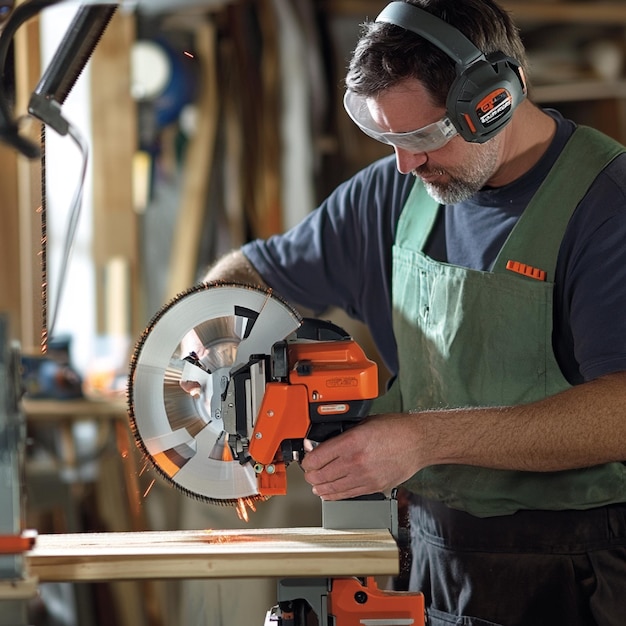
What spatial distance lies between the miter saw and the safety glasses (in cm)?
39

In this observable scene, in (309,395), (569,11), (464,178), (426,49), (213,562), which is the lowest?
(213,562)

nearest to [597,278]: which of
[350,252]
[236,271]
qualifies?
[350,252]

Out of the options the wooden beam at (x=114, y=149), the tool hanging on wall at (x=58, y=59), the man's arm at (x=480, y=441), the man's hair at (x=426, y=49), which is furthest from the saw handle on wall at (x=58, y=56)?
the wooden beam at (x=114, y=149)

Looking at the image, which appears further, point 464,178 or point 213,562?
point 464,178

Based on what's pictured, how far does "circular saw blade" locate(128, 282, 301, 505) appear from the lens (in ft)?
6.54

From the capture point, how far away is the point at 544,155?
7.20 ft

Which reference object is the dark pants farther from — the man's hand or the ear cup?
the ear cup

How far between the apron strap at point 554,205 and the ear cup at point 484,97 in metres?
0.19

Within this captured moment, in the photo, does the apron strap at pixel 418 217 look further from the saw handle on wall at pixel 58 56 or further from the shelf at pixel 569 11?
the shelf at pixel 569 11

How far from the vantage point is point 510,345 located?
7.02ft

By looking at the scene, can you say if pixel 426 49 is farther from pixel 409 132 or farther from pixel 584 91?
pixel 584 91

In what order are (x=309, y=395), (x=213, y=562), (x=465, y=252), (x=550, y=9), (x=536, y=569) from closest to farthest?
(x=213, y=562), (x=309, y=395), (x=536, y=569), (x=465, y=252), (x=550, y=9)

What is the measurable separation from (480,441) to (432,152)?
0.58 meters

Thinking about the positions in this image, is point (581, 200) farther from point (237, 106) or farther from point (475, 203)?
point (237, 106)
